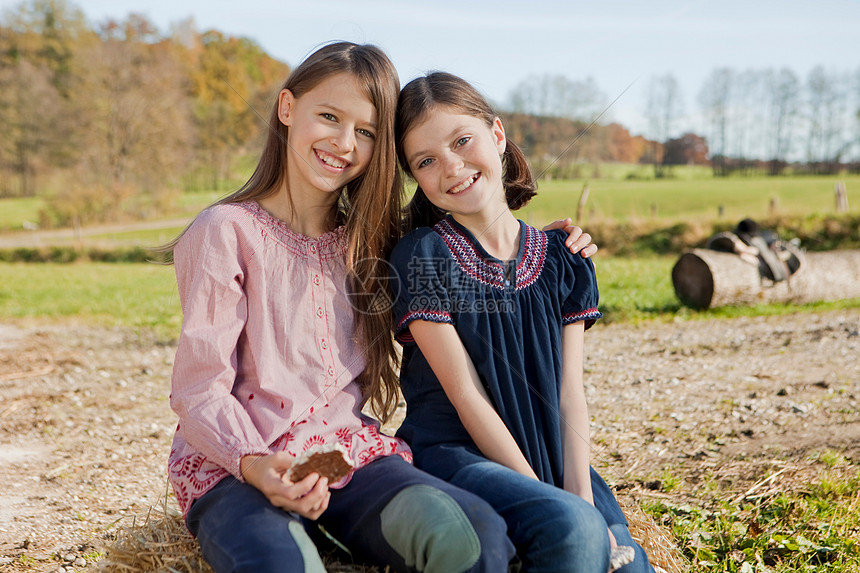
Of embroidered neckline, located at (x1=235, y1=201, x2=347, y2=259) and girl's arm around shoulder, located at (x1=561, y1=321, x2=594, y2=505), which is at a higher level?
embroidered neckline, located at (x1=235, y1=201, x2=347, y2=259)

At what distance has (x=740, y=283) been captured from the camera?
27.3 feet

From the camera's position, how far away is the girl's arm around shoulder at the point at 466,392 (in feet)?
7.18

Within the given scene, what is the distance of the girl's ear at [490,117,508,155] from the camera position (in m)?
2.60

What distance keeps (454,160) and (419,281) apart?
0.45 meters

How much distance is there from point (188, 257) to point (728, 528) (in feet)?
8.02

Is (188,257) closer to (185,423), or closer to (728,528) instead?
(185,423)

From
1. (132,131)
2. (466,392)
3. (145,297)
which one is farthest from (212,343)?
(132,131)

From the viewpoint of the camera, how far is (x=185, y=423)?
207cm

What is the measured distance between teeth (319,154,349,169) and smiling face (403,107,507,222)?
0.81ft

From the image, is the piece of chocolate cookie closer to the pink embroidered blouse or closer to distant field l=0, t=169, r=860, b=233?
the pink embroidered blouse

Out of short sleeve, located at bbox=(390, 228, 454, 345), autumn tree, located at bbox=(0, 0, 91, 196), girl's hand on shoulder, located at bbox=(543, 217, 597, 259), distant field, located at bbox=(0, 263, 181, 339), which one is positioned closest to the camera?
short sleeve, located at bbox=(390, 228, 454, 345)

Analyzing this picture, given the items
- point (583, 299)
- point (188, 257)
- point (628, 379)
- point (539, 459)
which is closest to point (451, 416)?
point (539, 459)

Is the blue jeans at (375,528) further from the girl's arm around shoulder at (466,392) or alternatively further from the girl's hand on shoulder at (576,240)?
the girl's hand on shoulder at (576,240)

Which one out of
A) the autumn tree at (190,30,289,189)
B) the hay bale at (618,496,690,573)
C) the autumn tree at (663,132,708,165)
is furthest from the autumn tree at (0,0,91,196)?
the hay bale at (618,496,690,573)
